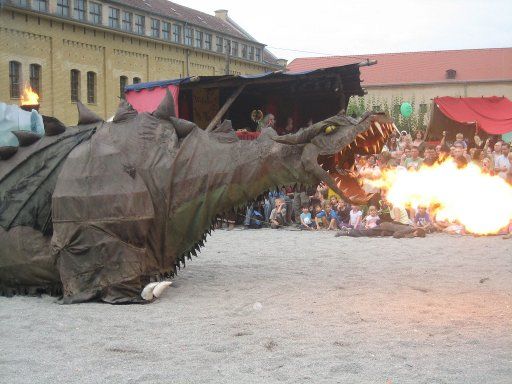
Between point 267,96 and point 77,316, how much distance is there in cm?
1237

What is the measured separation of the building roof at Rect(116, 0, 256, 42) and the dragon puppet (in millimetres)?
36857

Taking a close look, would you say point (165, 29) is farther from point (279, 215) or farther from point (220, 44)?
point (279, 215)

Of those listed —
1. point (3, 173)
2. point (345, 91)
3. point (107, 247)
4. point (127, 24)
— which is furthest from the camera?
point (127, 24)

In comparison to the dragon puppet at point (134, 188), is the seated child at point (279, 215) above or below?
below

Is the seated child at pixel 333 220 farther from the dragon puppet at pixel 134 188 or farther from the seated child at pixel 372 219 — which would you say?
the dragon puppet at pixel 134 188

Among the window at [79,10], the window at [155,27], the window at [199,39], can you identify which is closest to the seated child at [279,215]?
the window at [79,10]

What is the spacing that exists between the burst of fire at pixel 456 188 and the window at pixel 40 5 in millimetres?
30585

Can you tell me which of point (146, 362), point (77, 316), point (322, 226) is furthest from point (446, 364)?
point (322, 226)

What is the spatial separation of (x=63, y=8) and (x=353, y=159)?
34308mm

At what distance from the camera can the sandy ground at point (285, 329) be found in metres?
6.02

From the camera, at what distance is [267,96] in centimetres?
1962

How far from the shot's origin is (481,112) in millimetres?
25781

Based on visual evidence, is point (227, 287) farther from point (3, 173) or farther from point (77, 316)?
point (3, 173)

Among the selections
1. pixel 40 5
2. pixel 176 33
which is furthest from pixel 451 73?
pixel 40 5
